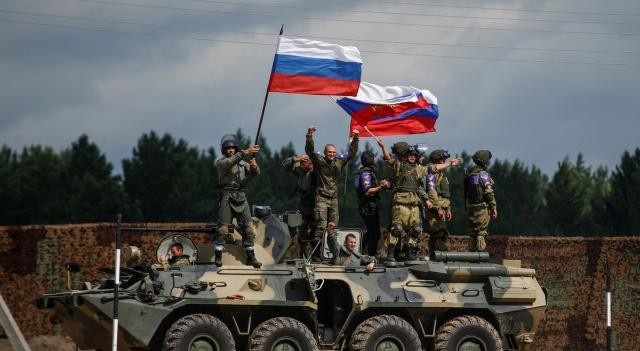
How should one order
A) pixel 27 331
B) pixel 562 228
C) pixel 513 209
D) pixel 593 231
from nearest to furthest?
pixel 27 331 → pixel 593 231 → pixel 562 228 → pixel 513 209

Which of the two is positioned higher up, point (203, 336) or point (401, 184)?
point (401, 184)

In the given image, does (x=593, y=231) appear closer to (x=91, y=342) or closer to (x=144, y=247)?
(x=144, y=247)

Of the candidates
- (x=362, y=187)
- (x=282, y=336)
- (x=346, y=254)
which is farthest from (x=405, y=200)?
(x=282, y=336)

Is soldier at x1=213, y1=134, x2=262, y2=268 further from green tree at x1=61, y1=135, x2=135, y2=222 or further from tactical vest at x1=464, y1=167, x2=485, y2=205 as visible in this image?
green tree at x1=61, y1=135, x2=135, y2=222

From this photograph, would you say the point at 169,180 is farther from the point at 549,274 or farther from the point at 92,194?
the point at 549,274

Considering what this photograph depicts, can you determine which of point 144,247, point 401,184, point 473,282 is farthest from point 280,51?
point 144,247

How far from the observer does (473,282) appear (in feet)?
93.6

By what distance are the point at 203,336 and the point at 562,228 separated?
182ft

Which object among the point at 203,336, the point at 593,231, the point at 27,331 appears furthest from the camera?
the point at 593,231

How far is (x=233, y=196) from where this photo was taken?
27.3 metres

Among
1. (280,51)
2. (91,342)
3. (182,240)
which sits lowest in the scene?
(91,342)

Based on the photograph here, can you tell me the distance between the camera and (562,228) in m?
79.6

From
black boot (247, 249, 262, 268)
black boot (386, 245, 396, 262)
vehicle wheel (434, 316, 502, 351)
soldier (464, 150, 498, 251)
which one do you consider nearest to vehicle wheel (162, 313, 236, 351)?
black boot (247, 249, 262, 268)

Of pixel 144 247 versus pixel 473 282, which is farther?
pixel 144 247
